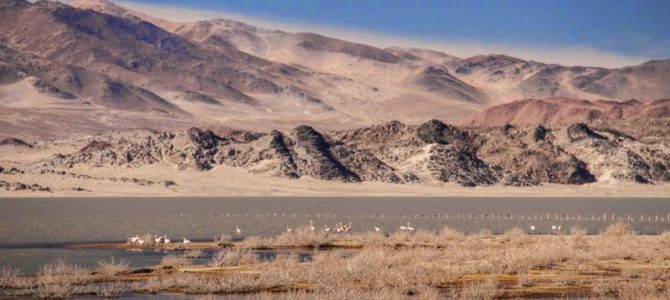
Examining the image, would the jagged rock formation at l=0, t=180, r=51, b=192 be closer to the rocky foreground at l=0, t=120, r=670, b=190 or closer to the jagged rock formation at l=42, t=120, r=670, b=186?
the rocky foreground at l=0, t=120, r=670, b=190

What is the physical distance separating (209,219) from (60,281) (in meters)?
39.9

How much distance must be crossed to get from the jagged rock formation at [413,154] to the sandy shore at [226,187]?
2.03m

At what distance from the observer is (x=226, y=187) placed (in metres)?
122

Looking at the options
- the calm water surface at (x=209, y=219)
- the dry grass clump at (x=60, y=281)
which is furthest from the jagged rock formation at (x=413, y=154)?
the dry grass clump at (x=60, y=281)

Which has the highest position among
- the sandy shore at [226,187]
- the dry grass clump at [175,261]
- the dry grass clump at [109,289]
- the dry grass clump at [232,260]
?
the sandy shore at [226,187]

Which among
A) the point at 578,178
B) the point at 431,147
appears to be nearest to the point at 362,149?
the point at 431,147

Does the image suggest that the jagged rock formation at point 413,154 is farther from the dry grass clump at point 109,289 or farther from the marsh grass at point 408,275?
the dry grass clump at point 109,289

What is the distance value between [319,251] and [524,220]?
30426 millimetres

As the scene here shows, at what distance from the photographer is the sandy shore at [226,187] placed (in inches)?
4609

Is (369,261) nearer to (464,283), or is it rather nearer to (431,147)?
(464,283)

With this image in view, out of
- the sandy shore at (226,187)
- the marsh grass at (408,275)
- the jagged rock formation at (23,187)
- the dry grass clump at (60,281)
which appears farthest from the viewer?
the sandy shore at (226,187)

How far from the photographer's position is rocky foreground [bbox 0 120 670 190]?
129375 mm

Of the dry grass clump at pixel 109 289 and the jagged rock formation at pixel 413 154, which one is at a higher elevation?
the jagged rock formation at pixel 413 154

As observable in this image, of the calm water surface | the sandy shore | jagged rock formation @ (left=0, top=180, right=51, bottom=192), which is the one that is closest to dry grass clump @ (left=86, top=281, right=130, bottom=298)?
the calm water surface
